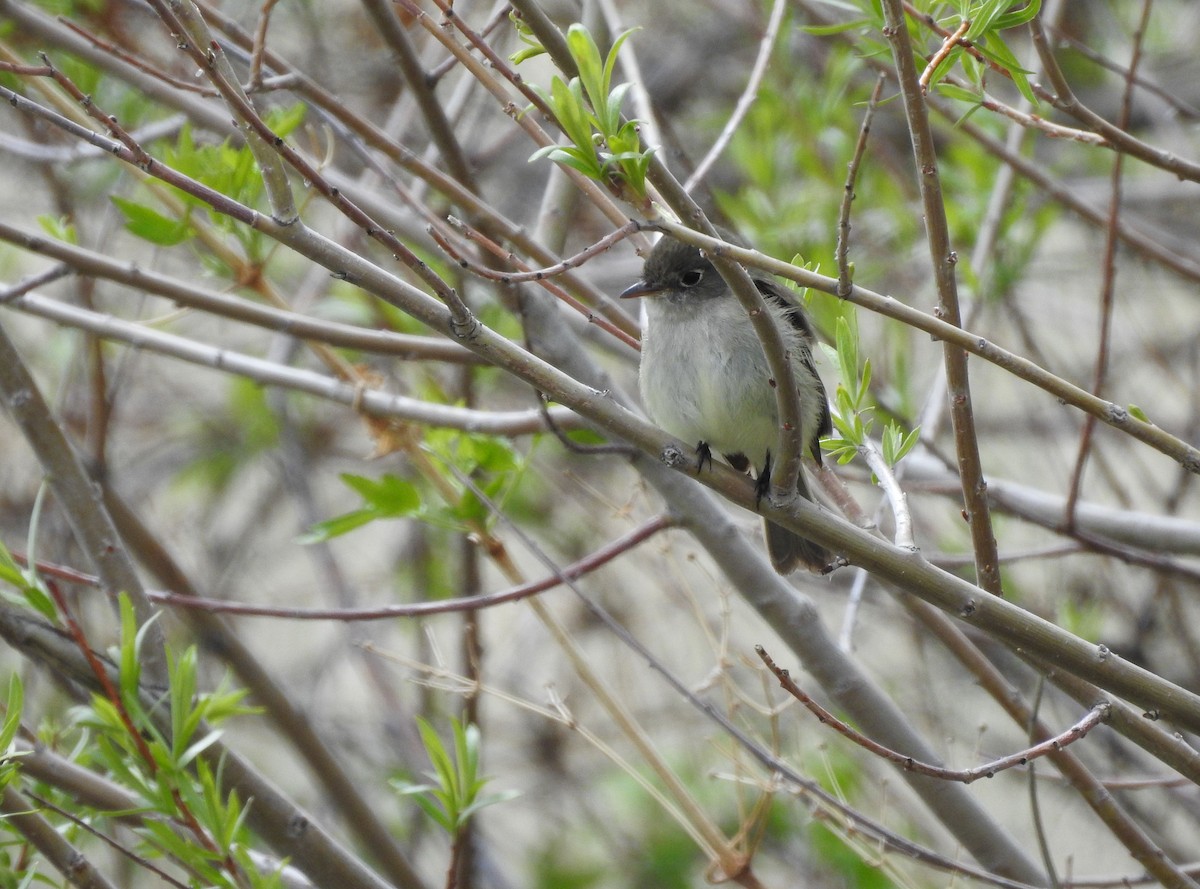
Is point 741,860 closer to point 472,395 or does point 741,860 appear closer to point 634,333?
point 634,333

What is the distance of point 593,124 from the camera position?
192 cm

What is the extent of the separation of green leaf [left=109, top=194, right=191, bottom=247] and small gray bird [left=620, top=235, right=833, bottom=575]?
113cm

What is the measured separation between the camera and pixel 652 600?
6977mm

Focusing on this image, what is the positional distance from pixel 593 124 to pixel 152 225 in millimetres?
1493

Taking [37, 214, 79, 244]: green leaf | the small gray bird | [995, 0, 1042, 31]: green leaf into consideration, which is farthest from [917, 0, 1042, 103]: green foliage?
[37, 214, 79, 244]: green leaf

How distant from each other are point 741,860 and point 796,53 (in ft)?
14.2

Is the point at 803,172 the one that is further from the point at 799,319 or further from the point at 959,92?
the point at 959,92

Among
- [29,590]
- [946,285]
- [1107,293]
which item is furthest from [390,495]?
[1107,293]

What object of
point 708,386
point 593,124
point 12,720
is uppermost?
point 593,124

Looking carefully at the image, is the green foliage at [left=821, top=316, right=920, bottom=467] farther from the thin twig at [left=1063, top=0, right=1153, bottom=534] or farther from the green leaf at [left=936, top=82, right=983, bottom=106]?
the thin twig at [left=1063, top=0, right=1153, bottom=534]

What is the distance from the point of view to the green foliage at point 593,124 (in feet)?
6.04

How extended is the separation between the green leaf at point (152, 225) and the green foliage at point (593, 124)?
1364 mm

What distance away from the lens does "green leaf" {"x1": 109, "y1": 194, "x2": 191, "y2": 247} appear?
9.60ft

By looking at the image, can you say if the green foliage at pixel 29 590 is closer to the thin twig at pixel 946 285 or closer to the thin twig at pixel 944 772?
the thin twig at pixel 944 772
